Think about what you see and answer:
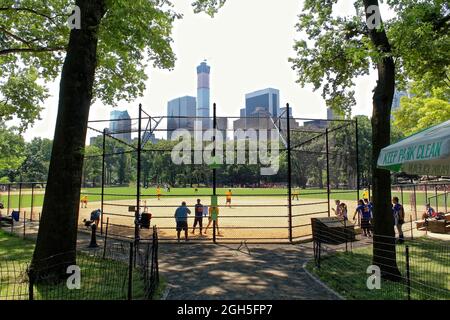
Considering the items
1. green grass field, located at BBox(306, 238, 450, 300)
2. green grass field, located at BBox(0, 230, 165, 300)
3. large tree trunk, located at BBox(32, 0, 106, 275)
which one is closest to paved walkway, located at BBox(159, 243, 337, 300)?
green grass field, located at BBox(306, 238, 450, 300)

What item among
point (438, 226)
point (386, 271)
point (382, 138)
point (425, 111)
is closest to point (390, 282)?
point (386, 271)

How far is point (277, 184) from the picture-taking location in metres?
94.1

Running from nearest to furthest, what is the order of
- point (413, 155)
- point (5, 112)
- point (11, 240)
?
point (413, 155), point (11, 240), point (5, 112)

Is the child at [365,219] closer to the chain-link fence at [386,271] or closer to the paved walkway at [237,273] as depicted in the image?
the chain-link fence at [386,271]

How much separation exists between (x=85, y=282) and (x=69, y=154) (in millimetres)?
3552

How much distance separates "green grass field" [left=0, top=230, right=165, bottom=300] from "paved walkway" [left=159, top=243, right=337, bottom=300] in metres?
0.93

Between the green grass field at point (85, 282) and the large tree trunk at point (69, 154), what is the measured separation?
781 mm

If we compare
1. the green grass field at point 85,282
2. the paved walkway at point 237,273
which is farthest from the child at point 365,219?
the green grass field at point 85,282

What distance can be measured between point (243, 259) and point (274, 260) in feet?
3.49

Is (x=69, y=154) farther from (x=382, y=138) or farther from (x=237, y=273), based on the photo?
(x=382, y=138)

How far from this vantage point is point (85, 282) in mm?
9141

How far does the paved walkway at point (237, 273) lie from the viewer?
26.7ft
